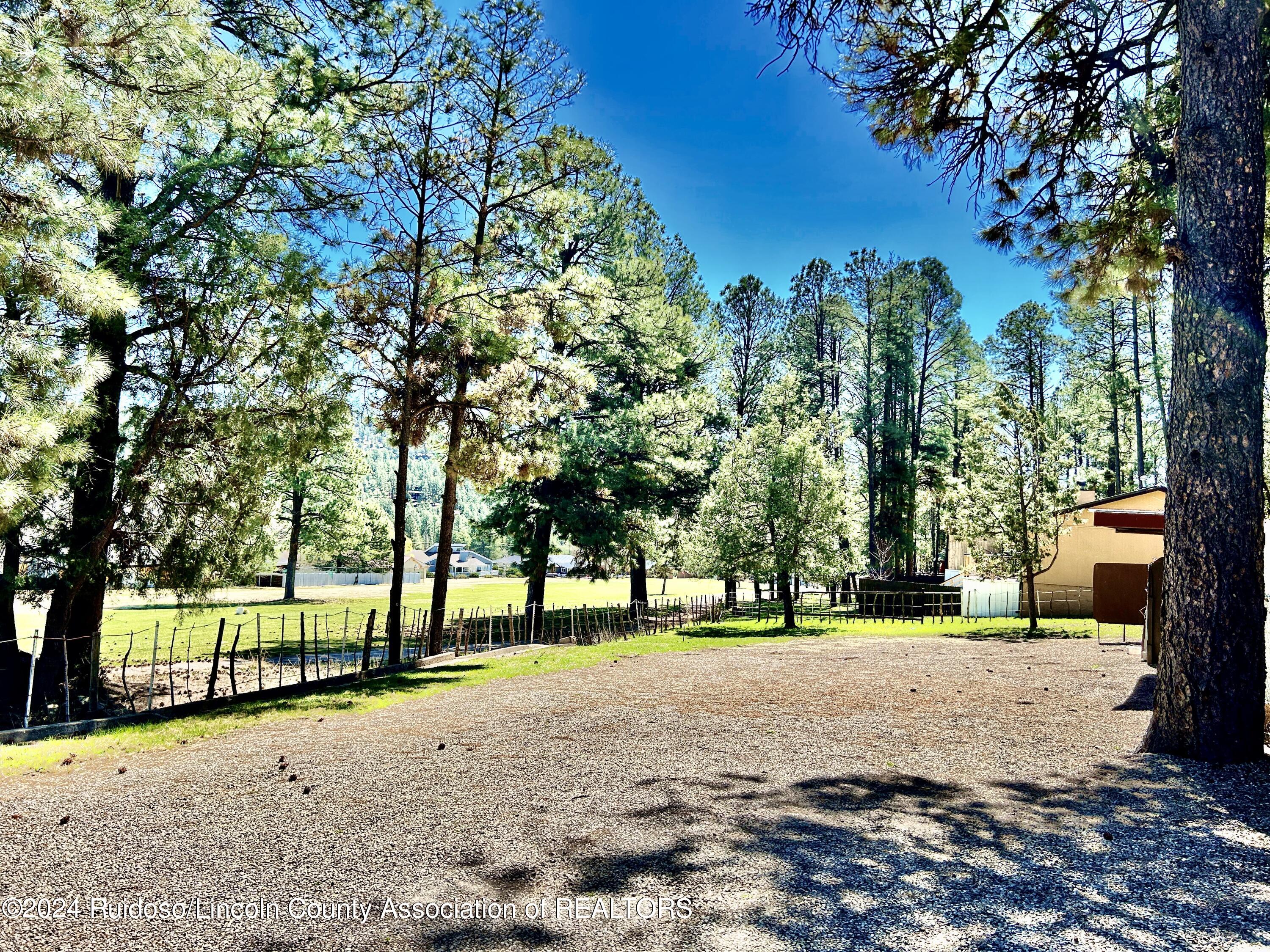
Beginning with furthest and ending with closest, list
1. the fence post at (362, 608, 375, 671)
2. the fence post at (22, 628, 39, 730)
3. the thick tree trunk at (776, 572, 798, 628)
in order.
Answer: the thick tree trunk at (776, 572, 798, 628)
the fence post at (362, 608, 375, 671)
the fence post at (22, 628, 39, 730)

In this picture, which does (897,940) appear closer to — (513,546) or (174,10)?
(174,10)

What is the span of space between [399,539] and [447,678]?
3151 millimetres

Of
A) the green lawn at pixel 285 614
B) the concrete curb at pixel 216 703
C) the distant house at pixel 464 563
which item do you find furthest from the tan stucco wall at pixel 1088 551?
the distant house at pixel 464 563

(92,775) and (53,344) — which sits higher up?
(53,344)

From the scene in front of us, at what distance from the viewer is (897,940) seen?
2.83 m

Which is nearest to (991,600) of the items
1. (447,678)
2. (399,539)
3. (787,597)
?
(787,597)

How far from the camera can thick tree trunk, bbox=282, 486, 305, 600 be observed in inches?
→ 1378

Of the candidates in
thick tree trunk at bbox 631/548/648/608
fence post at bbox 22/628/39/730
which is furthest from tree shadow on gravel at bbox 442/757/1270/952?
thick tree trunk at bbox 631/548/648/608

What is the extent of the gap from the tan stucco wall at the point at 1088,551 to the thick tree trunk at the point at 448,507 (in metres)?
19.2

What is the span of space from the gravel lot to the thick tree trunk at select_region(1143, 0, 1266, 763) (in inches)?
19.2

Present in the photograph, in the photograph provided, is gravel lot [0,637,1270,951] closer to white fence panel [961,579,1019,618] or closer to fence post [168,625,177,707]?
fence post [168,625,177,707]

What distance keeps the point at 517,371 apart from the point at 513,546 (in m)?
9.26

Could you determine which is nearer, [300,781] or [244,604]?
[300,781]

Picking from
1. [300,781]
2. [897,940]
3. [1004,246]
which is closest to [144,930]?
[300,781]
